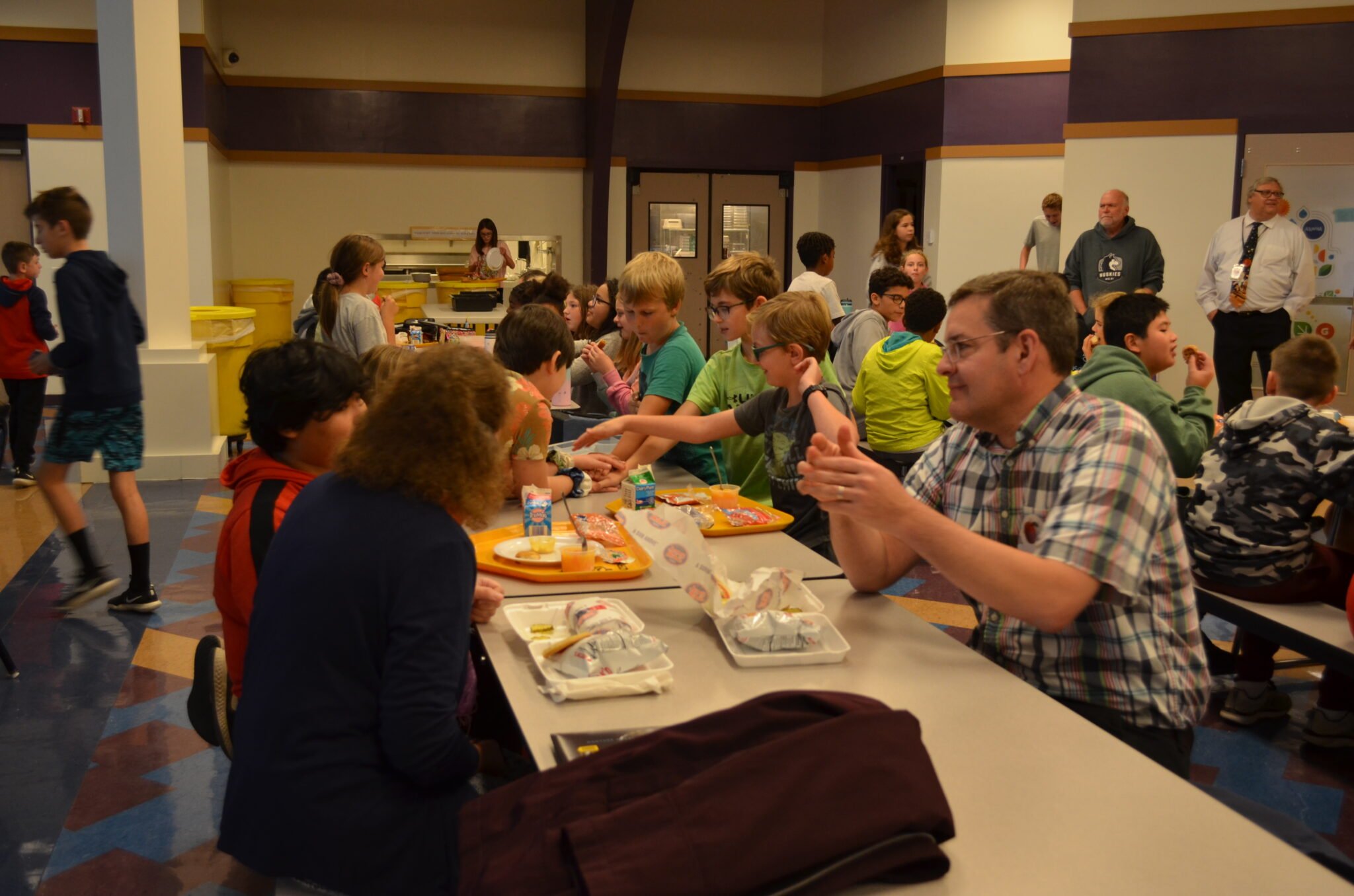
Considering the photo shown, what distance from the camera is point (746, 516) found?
3131 mm

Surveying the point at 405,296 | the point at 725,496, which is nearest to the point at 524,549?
the point at 725,496

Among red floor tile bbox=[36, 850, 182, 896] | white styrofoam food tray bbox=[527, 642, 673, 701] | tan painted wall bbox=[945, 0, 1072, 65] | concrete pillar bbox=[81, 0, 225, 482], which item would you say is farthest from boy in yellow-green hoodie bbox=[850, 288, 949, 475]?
tan painted wall bbox=[945, 0, 1072, 65]

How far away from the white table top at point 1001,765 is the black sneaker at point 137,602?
287 cm

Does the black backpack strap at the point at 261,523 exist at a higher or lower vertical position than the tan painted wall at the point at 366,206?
lower

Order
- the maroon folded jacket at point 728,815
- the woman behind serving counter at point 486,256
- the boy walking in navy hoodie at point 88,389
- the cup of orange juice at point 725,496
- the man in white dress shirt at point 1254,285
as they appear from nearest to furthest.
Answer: the maroon folded jacket at point 728,815 < the cup of orange juice at point 725,496 < the boy walking in navy hoodie at point 88,389 < the man in white dress shirt at point 1254,285 < the woman behind serving counter at point 486,256

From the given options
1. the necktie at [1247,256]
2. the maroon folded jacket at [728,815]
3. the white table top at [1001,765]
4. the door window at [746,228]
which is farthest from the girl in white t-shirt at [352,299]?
the door window at [746,228]

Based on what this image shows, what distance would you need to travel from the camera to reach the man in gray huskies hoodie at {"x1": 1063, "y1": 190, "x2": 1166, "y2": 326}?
8383 mm

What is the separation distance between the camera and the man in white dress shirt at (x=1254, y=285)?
780 cm

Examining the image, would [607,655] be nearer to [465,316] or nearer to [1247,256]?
[1247,256]

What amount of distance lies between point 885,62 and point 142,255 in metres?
8.17

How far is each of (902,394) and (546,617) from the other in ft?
11.4

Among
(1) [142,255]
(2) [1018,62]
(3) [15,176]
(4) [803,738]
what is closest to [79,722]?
(4) [803,738]

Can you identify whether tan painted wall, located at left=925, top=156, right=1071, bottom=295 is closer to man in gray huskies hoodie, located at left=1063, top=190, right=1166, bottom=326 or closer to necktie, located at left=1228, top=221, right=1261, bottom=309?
man in gray huskies hoodie, located at left=1063, top=190, right=1166, bottom=326

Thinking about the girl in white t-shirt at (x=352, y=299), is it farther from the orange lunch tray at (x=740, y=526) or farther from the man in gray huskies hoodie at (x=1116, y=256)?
the man in gray huskies hoodie at (x=1116, y=256)
